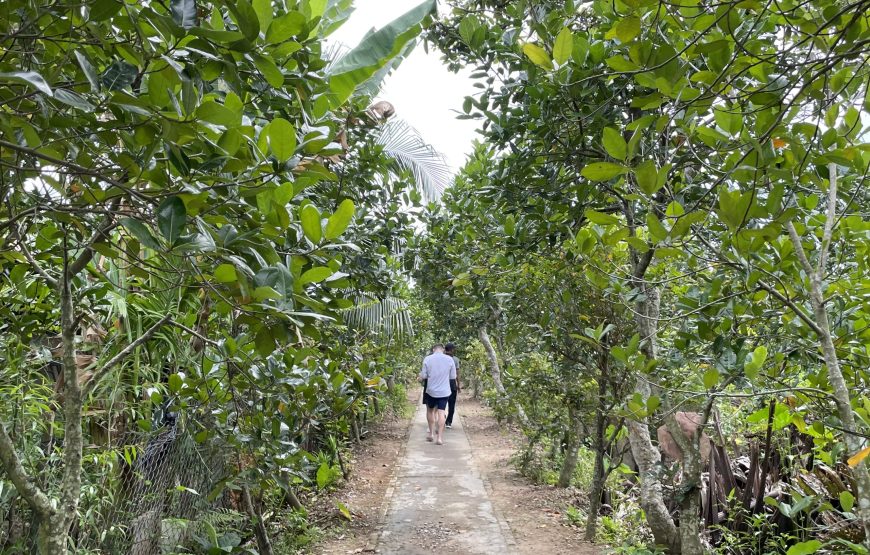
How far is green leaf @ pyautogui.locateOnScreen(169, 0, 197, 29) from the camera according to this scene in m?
1.22

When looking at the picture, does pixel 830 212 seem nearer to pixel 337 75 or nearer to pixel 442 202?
pixel 337 75

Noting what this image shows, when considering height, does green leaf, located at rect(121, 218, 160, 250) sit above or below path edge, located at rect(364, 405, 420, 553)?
above

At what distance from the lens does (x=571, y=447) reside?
23.6 ft

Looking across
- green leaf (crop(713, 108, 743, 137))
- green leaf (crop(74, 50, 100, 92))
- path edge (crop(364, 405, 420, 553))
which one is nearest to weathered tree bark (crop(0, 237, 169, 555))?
green leaf (crop(74, 50, 100, 92))

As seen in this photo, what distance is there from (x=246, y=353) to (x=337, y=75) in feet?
6.16

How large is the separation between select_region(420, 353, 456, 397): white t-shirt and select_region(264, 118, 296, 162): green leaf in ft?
31.7

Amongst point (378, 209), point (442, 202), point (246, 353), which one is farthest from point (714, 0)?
point (442, 202)

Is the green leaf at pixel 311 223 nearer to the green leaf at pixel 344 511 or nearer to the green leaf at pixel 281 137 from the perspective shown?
the green leaf at pixel 281 137

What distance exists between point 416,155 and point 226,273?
7.02m

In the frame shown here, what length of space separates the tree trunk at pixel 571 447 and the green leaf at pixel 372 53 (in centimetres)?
503

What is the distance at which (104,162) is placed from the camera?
1934 mm

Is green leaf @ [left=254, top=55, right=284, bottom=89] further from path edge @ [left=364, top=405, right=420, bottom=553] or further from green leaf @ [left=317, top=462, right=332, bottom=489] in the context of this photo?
green leaf @ [left=317, top=462, right=332, bottom=489]

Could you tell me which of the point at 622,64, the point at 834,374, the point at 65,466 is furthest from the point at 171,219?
the point at 834,374

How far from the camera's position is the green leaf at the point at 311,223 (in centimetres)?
146
